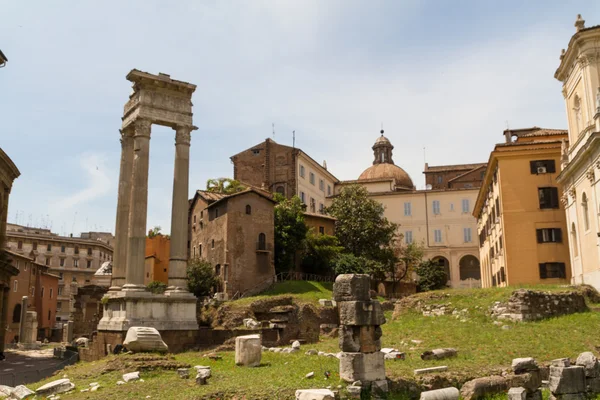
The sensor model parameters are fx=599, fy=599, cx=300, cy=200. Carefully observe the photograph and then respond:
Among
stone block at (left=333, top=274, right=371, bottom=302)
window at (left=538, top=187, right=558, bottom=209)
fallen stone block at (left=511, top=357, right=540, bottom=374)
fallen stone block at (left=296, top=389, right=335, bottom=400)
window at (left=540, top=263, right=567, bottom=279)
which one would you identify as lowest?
fallen stone block at (left=296, top=389, right=335, bottom=400)

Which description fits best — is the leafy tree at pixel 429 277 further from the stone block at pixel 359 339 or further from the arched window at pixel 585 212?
the stone block at pixel 359 339

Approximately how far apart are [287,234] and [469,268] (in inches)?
1031

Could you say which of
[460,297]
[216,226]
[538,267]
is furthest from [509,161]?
[216,226]

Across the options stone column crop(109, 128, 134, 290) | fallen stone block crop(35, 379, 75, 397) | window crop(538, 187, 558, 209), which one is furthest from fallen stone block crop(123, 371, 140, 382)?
window crop(538, 187, 558, 209)

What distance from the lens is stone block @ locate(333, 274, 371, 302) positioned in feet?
42.6

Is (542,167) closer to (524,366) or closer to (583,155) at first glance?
(583,155)

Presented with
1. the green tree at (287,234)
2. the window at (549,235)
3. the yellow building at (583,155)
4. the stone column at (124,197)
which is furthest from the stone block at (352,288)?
the green tree at (287,234)

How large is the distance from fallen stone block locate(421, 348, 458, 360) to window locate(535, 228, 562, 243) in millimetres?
19780

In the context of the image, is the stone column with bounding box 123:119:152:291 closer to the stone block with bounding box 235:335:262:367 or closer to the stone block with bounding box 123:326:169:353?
the stone block with bounding box 123:326:169:353

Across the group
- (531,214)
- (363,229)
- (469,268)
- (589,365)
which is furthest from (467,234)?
(589,365)

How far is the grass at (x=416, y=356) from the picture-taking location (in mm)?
12539

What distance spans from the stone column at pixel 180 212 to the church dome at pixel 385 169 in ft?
169

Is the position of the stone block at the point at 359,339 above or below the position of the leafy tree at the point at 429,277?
below

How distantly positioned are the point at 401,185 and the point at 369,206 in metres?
21.3
